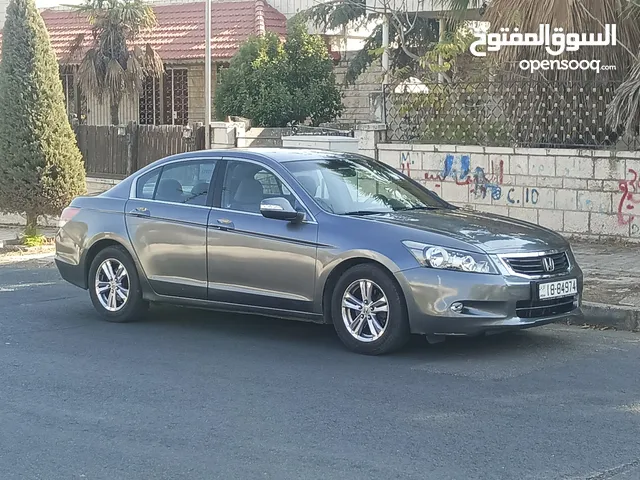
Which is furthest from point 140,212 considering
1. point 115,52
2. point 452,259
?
point 115,52

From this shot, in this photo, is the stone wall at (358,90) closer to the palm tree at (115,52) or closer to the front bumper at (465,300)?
the palm tree at (115,52)

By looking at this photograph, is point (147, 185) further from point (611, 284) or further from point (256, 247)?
point (611, 284)

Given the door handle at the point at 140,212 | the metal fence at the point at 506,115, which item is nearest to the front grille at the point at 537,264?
the door handle at the point at 140,212

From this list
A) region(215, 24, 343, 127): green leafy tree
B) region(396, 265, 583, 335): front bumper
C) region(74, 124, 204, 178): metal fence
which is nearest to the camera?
region(396, 265, 583, 335): front bumper

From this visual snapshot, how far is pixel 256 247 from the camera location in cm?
866

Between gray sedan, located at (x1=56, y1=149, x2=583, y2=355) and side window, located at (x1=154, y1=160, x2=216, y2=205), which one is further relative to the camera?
side window, located at (x1=154, y1=160, x2=216, y2=205)

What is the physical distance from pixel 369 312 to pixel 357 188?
134cm

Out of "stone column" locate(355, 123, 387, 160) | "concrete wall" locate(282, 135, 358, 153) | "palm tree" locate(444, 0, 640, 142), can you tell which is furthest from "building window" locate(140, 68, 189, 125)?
"palm tree" locate(444, 0, 640, 142)

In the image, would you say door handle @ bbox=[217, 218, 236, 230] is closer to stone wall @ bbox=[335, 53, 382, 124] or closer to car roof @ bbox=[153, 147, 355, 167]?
car roof @ bbox=[153, 147, 355, 167]

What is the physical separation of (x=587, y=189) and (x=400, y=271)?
6.70 metres

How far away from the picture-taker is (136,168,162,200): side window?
9719 millimetres

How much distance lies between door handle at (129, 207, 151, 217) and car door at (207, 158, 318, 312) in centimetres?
79

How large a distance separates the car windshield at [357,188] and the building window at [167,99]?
17.7 metres

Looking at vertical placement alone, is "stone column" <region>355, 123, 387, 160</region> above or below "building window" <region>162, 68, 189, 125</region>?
below
